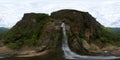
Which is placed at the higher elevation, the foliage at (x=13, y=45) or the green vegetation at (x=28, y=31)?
the green vegetation at (x=28, y=31)

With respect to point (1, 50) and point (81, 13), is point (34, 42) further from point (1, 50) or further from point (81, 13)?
point (81, 13)

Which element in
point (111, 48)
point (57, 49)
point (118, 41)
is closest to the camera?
point (57, 49)

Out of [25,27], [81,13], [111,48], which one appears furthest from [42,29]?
[111,48]

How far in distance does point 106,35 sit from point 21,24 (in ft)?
109

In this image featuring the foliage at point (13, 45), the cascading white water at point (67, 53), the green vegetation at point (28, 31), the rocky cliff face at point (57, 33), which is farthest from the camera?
the green vegetation at point (28, 31)

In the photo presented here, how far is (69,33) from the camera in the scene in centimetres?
13412

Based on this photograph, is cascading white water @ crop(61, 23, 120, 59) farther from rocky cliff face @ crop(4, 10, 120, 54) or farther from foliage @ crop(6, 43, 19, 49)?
foliage @ crop(6, 43, 19, 49)

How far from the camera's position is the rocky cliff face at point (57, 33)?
5182 inches

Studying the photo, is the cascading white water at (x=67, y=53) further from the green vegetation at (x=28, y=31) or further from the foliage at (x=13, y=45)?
the foliage at (x=13, y=45)

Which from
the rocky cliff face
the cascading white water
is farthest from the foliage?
the cascading white water

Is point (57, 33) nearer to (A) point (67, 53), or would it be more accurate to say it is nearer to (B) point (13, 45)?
(A) point (67, 53)

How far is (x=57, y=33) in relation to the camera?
133m

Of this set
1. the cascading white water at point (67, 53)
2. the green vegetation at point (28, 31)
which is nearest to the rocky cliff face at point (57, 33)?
the green vegetation at point (28, 31)

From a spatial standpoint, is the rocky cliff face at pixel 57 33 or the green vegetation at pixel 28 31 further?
the green vegetation at pixel 28 31
